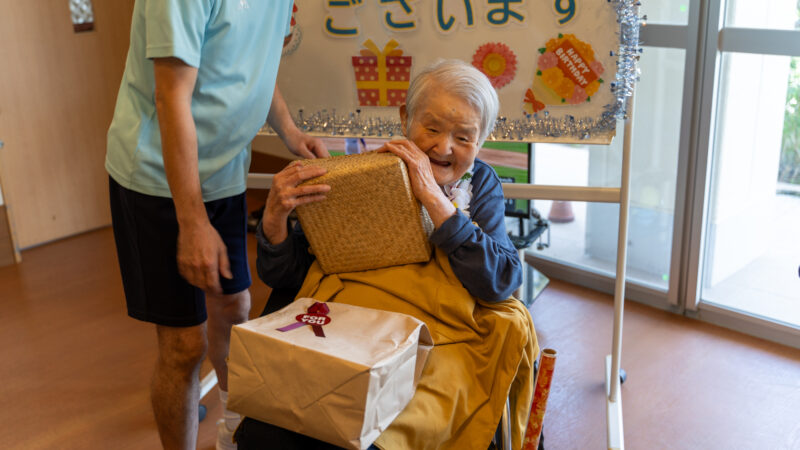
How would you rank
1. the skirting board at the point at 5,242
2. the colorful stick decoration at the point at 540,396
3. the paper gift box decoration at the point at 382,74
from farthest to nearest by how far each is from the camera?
the skirting board at the point at 5,242
the paper gift box decoration at the point at 382,74
the colorful stick decoration at the point at 540,396

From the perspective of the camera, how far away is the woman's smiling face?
1.56 metres

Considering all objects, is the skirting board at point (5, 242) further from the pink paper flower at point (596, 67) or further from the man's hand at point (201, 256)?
the pink paper flower at point (596, 67)

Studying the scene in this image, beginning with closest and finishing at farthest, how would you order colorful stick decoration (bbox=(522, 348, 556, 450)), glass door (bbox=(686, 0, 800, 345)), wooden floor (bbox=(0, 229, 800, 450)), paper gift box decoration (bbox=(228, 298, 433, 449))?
1. paper gift box decoration (bbox=(228, 298, 433, 449))
2. colorful stick decoration (bbox=(522, 348, 556, 450))
3. wooden floor (bbox=(0, 229, 800, 450))
4. glass door (bbox=(686, 0, 800, 345))

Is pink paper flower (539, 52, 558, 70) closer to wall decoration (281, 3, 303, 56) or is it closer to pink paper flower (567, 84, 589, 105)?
pink paper flower (567, 84, 589, 105)

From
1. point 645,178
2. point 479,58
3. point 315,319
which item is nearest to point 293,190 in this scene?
point 315,319

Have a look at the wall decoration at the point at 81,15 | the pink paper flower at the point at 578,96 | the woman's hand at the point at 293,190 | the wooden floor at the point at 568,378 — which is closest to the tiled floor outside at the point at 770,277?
the wooden floor at the point at 568,378

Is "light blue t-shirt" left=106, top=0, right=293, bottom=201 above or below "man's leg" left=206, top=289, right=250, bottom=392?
above

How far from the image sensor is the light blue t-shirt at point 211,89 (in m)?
1.50

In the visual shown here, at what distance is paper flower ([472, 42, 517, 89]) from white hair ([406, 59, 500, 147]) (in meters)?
0.35

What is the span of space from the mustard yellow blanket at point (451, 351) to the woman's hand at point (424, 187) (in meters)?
0.11

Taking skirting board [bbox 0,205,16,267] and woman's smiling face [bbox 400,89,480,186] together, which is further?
skirting board [bbox 0,205,16,267]

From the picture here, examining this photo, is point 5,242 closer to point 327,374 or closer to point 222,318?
point 222,318

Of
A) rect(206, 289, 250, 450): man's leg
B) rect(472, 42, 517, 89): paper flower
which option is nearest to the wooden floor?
rect(206, 289, 250, 450): man's leg

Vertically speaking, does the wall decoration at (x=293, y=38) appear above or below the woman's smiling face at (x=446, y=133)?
above
